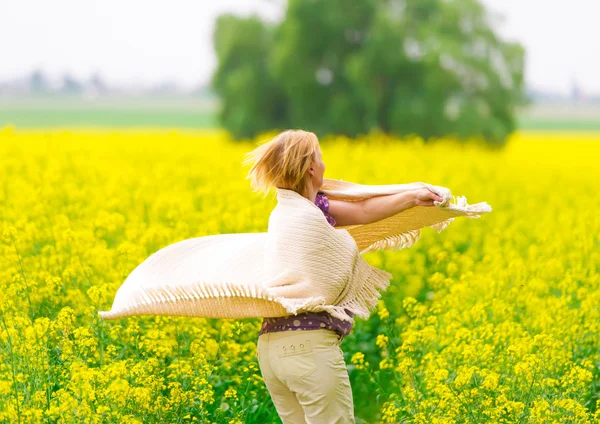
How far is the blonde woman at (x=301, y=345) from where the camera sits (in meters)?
4.04

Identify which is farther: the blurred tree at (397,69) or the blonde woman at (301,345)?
the blurred tree at (397,69)

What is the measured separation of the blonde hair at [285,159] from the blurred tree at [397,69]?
17.8m

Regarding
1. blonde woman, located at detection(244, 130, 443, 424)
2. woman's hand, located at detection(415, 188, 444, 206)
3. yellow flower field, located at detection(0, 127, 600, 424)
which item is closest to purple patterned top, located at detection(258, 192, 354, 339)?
blonde woman, located at detection(244, 130, 443, 424)

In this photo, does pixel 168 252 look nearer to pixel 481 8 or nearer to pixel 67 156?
pixel 67 156

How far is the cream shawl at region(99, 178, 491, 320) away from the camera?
4.18 meters

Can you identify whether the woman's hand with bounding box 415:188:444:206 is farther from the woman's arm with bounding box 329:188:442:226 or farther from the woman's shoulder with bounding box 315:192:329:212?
the woman's shoulder with bounding box 315:192:329:212

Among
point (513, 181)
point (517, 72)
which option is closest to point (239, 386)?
point (513, 181)

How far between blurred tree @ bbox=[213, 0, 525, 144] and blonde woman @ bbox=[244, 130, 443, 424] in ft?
58.4

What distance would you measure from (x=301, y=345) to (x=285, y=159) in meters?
0.81

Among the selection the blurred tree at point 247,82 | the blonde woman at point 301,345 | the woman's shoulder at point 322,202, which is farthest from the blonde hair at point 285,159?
the blurred tree at point 247,82

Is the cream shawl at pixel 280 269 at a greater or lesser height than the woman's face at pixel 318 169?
lesser

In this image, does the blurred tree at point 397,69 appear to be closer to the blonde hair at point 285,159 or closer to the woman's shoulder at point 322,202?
the woman's shoulder at point 322,202

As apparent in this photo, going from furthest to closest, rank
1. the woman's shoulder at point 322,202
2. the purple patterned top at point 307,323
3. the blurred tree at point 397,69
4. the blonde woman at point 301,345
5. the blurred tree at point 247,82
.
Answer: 1. the blurred tree at point 247,82
2. the blurred tree at point 397,69
3. the woman's shoulder at point 322,202
4. the purple patterned top at point 307,323
5. the blonde woman at point 301,345

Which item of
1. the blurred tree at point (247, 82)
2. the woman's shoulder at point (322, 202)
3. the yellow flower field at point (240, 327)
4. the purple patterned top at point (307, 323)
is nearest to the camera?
the purple patterned top at point (307, 323)
